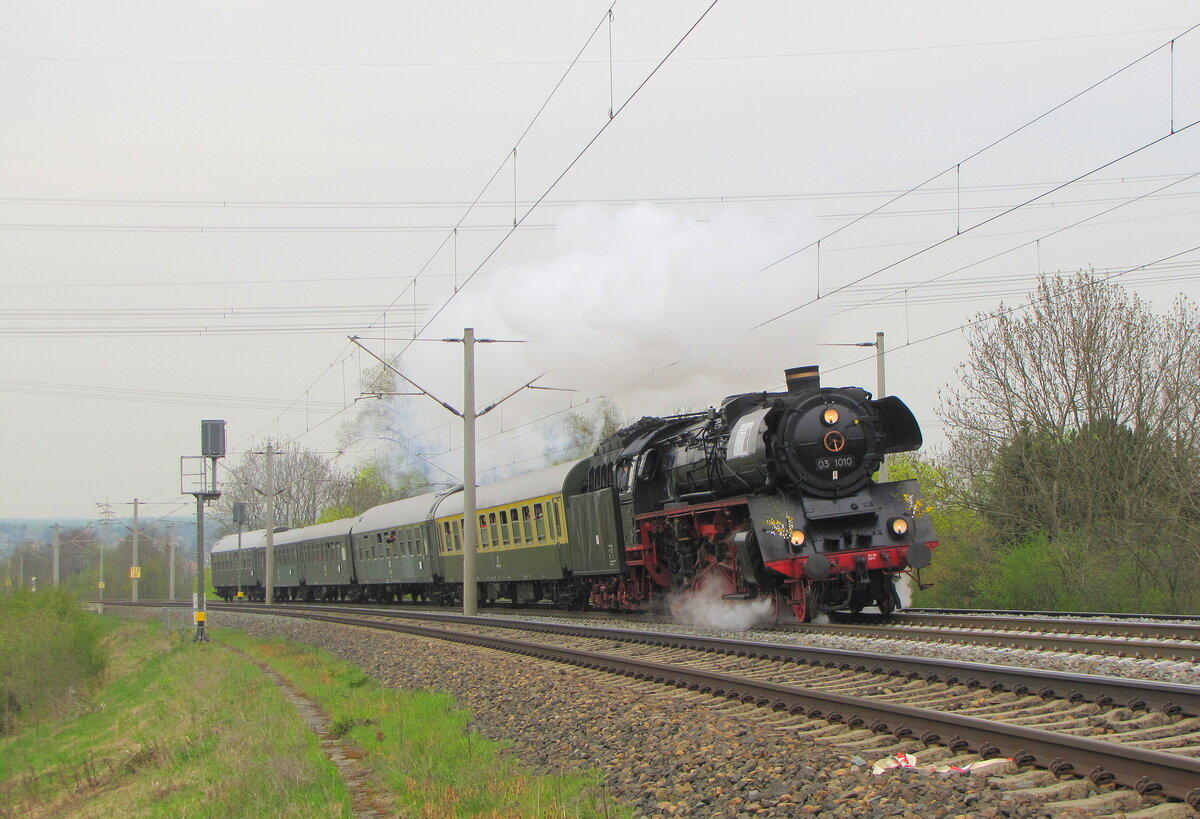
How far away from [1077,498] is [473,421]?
13898 mm

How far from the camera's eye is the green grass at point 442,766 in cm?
666

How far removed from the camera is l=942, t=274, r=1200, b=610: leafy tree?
2072 centimetres

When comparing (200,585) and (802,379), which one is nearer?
(802,379)

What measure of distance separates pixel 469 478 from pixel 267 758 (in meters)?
16.7

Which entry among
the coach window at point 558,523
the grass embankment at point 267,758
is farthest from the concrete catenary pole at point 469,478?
the grass embankment at point 267,758

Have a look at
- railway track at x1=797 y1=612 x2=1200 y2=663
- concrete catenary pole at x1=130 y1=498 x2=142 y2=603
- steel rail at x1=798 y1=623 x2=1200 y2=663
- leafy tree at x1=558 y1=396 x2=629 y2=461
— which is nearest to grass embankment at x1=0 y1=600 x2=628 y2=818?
steel rail at x1=798 y1=623 x2=1200 y2=663

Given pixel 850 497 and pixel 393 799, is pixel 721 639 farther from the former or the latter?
pixel 393 799

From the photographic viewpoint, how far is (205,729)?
45.0 feet

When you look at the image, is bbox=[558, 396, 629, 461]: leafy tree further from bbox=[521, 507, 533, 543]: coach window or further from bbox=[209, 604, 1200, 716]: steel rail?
bbox=[209, 604, 1200, 716]: steel rail

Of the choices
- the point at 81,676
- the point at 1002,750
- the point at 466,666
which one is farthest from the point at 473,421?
the point at 1002,750

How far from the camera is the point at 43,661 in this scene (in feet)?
107

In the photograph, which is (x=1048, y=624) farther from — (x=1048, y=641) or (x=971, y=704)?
(x=971, y=704)

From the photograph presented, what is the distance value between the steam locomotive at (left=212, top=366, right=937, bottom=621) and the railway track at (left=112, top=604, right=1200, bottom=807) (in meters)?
2.81

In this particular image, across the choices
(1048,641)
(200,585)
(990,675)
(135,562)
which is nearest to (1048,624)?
(1048,641)
